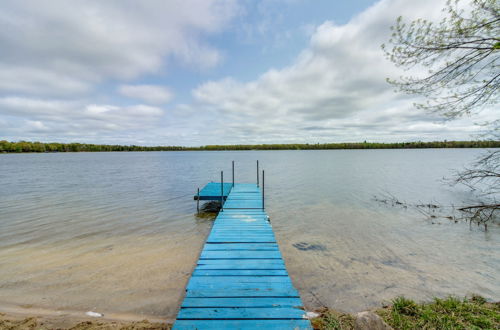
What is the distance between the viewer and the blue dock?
338cm

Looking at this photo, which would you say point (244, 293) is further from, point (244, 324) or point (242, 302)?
point (244, 324)

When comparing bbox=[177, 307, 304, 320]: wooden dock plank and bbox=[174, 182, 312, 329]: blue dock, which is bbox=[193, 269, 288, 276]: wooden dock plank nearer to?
bbox=[174, 182, 312, 329]: blue dock

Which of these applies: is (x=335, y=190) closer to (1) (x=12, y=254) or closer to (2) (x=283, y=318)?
(2) (x=283, y=318)

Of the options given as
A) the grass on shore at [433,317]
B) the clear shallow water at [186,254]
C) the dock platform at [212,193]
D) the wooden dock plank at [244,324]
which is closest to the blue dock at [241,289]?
the wooden dock plank at [244,324]

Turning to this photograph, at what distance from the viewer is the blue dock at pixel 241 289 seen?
3379mm

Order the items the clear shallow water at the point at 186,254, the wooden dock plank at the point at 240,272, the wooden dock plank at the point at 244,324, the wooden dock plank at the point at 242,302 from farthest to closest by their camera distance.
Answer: the clear shallow water at the point at 186,254 < the wooden dock plank at the point at 240,272 < the wooden dock plank at the point at 242,302 < the wooden dock plank at the point at 244,324

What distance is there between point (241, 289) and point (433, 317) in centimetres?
325

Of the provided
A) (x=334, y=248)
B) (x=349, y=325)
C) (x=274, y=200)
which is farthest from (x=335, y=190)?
(x=349, y=325)

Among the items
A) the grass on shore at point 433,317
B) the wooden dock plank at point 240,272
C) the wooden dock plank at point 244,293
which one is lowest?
the grass on shore at point 433,317

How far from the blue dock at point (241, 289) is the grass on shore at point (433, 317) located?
2.70 ft

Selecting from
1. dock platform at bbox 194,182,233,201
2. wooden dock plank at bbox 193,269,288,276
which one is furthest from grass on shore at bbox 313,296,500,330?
dock platform at bbox 194,182,233,201

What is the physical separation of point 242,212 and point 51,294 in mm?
6485

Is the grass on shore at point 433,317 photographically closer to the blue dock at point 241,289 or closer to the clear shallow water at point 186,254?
the blue dock at point 241,289

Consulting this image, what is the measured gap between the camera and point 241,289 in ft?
13.6
